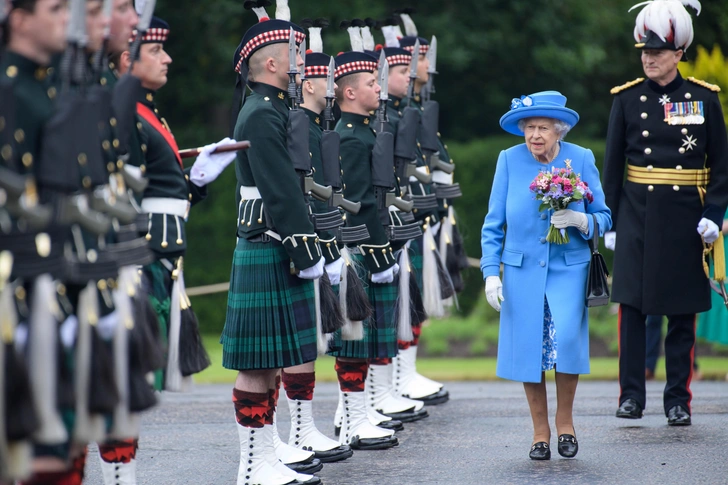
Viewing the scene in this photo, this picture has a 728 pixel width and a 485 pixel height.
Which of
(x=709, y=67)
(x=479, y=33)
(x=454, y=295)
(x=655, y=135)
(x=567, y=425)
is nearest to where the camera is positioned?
(x=567, y=425)

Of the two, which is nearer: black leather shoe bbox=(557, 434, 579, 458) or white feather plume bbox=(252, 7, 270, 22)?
white feather plume bbox=(252, 7, 270, 22)

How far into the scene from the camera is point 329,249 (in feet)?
20.3

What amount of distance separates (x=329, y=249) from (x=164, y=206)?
1592mm

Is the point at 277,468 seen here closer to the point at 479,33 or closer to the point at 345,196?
the point at 345,196

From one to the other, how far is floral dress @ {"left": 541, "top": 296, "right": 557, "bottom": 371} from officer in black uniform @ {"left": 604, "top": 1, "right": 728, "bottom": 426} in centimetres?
116

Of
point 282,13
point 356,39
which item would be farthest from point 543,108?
point 356,39

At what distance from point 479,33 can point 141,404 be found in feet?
45.7

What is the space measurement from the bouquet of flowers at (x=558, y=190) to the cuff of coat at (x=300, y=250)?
131 cm

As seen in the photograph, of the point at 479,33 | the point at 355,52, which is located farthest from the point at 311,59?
the point at 479,33

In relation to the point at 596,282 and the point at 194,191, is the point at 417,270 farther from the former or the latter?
the point at 194,191

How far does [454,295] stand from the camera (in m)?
8.50

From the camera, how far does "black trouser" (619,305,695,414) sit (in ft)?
23.4

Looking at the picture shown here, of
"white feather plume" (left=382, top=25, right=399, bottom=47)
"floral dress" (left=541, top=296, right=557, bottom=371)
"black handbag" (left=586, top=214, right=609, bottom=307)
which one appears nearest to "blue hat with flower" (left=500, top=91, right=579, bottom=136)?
"black handbag" (left=586, top=214, right=609, bottom=307)

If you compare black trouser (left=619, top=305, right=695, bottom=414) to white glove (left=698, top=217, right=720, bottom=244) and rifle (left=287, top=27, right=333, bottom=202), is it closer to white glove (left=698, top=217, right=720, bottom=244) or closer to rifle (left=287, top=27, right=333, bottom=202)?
white glove (left=698, top=217, right=720, bottom=244)
